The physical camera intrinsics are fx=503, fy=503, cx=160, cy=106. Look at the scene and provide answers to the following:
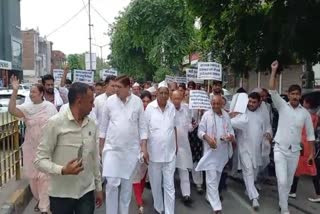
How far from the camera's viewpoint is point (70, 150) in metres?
3.87

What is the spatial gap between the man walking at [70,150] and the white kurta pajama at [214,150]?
9.80 feet

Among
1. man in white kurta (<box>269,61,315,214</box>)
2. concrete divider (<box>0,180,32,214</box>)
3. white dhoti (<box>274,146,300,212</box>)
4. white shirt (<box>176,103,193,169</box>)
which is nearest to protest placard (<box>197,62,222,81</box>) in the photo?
white shirt (<box>176,103,193,169</box>)

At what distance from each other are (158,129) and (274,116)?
391cm

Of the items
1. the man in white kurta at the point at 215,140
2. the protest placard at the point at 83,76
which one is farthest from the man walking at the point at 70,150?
the protest placard at the point at 83,76

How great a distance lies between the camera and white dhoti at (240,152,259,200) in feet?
23.4

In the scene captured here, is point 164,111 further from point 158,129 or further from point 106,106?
point 106,106

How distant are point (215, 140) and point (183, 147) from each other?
2.47ft

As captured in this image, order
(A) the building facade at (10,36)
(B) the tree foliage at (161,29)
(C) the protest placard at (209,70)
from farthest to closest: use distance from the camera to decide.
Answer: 1. (A) the building facade at (10,36)
2. (B) the tree foliage at (161,29)
3. (C) the protest placard at (209,70)

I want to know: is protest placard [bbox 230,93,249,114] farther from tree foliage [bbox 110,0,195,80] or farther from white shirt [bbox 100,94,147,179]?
tree foliage [bbox 110,0,195,80]

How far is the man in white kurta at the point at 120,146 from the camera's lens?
578 centimetres

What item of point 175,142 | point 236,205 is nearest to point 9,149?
point 175,142

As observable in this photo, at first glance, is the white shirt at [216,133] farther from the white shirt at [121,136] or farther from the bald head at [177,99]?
the white shirt at [121,136]

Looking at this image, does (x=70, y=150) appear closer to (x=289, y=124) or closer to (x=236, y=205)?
(x=289, y=124)

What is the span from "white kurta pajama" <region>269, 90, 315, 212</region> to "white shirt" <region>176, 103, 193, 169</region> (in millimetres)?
1344
